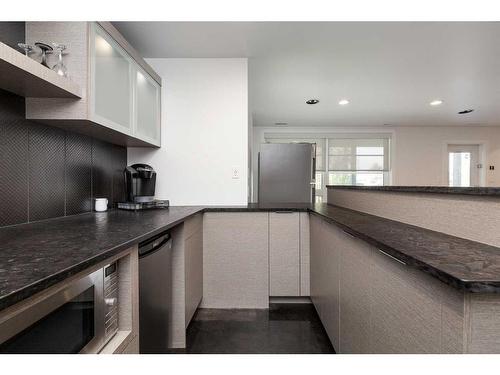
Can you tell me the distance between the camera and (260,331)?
191 centimetres

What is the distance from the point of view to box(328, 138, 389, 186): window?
5766 millimetres

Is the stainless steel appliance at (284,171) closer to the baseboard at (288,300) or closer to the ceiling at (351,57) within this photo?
the ceiling at (351,57)

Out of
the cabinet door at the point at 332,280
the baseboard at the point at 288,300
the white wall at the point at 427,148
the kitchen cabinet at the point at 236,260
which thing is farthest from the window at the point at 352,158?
the cabinet door at the point at 332,280

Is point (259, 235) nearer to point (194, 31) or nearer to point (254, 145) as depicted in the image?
point (194, 31)

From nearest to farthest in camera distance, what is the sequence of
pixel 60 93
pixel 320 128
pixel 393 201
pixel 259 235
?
1. pixel 60 93
2. pixel 393 201
3. pixel 259 235
4. pixel 320 128

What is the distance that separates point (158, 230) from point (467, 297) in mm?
1075

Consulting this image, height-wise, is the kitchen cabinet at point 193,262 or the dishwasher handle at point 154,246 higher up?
the dishwasher handle at point 154,246

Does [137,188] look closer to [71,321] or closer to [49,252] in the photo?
[49,252]

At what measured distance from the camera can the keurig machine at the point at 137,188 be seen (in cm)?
208

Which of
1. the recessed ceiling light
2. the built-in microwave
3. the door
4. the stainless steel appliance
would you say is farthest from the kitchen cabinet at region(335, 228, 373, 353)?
the door

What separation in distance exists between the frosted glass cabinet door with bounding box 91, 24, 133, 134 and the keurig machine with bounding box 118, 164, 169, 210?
0.35 meters

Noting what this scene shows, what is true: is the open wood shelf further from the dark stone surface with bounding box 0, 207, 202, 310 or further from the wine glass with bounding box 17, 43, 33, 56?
the dark stone surface with bounding box 0, 207, 202, 310

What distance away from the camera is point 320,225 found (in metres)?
1.90
